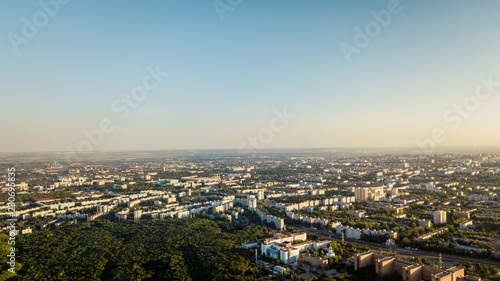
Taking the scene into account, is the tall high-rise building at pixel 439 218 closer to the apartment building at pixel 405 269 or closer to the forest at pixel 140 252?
the apartment building at pixel 405 269

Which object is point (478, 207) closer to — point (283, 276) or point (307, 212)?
point (307, 212)

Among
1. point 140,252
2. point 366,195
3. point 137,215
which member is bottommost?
point 137,215

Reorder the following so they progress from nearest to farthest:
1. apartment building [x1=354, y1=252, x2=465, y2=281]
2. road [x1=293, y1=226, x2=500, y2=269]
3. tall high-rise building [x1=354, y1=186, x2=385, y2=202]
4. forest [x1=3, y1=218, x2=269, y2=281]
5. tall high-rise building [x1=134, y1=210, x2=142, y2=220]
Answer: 1. apartment building [x1=354, y1=252, x2=465, y2=281]
2. forest [x1=3, y1=218, x2=269, y2=281]
3. road [x1=293, y1=226, x2=500, y2=269]
4. tall high-rise building [x1=134, y1=210, x2=142, y2=220]
5. tall high-rise building [x1=354, y1=186, x2=385, y2=202]

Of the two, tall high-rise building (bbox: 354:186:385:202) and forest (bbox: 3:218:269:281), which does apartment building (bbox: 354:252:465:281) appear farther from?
tall high-rise building (bbox: 354:186:385:202)

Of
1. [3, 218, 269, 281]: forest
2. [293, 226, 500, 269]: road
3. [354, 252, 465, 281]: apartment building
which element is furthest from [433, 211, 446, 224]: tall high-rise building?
[3, 218, 269, 281]: forest

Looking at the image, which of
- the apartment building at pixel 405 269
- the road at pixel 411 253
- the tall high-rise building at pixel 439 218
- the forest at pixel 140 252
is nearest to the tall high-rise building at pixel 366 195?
the tall high-rise building at pixel 439 218

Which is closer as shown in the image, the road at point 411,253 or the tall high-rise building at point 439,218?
the road at point 411,253

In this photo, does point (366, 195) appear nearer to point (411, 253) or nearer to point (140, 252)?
point (411, 253)

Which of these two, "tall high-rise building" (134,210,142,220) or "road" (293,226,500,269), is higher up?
"tall high-rise building" (134,210,142,220)

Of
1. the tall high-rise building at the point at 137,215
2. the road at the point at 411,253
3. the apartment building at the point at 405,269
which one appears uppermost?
the apartment building at the point at 405,269

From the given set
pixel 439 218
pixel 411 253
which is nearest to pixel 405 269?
pixel 411 253

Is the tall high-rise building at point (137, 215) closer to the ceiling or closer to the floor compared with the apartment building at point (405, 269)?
closer to the floor

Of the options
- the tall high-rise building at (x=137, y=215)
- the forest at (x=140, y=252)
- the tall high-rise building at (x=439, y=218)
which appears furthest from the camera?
the tall high-rise building at (x=137, y=215)
